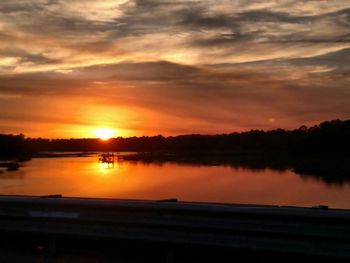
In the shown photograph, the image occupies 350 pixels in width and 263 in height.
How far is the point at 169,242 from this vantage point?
19.7 ft

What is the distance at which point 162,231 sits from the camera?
6094mm

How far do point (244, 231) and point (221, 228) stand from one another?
27 cm

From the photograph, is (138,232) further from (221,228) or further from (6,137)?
(6,137)

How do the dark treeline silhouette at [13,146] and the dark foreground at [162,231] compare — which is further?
the dark treeline silhouette at [13,146]

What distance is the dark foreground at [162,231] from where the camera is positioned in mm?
5348

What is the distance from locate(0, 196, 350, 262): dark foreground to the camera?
5.35m

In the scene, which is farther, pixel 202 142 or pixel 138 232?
pixel 202 142

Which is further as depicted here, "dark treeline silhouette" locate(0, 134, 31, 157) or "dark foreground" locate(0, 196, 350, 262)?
"dark treeline silhouette" locate(0, 134, 31, 157)

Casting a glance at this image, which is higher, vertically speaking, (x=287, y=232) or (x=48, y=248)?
(x=287, y=232)

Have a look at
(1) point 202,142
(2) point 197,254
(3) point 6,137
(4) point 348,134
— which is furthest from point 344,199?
(1) point 202,142

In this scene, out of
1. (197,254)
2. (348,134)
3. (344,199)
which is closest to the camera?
(197,254)

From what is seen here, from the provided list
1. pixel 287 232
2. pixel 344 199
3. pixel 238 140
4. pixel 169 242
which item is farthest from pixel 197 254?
pixel 238 140

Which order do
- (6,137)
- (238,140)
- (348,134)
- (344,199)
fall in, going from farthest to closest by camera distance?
(238,140)
(6,137)
(348,134)
(344,199)

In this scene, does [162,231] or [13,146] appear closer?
[162,231]
